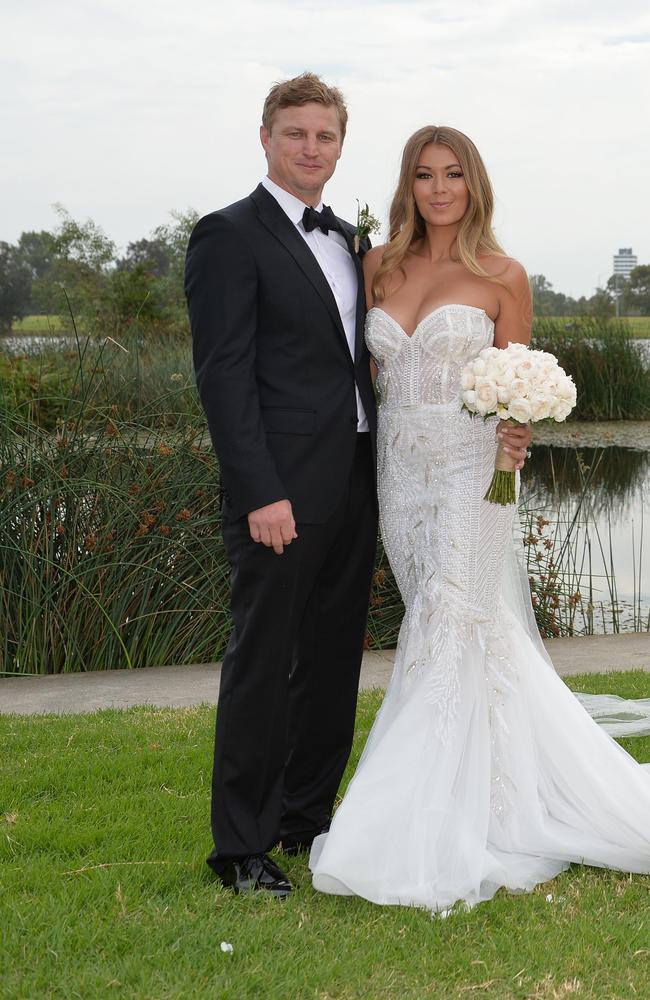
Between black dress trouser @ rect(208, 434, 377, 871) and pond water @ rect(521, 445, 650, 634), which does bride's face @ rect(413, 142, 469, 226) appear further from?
pond water @ rect(521, 445, 650, 634)

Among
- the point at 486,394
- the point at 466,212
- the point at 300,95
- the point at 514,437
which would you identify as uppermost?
the point at 300,95

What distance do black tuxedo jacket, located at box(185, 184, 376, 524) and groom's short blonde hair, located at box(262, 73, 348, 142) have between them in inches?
9.4

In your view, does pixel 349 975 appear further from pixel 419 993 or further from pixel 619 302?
pixel 619 302

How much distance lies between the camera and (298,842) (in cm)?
367

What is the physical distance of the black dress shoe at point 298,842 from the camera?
366 cm

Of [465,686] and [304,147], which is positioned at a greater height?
[304,147]

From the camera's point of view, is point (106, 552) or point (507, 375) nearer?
point (507, 375)

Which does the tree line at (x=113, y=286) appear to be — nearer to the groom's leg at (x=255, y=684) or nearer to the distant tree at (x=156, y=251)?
the distant tree at (x=156, y=251)

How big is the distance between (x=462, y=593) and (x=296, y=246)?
4.00 feet

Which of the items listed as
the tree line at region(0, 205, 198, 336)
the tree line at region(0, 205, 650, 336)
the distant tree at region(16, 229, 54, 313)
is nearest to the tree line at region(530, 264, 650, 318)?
the tree line at region(0, 205, 650, 336)

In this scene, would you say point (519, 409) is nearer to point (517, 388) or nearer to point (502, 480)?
point (517, 388)

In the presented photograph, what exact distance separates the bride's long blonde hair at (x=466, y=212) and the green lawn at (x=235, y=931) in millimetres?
1895

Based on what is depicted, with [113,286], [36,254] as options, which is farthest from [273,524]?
[36,254]

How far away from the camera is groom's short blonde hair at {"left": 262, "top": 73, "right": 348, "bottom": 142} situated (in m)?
3.30
